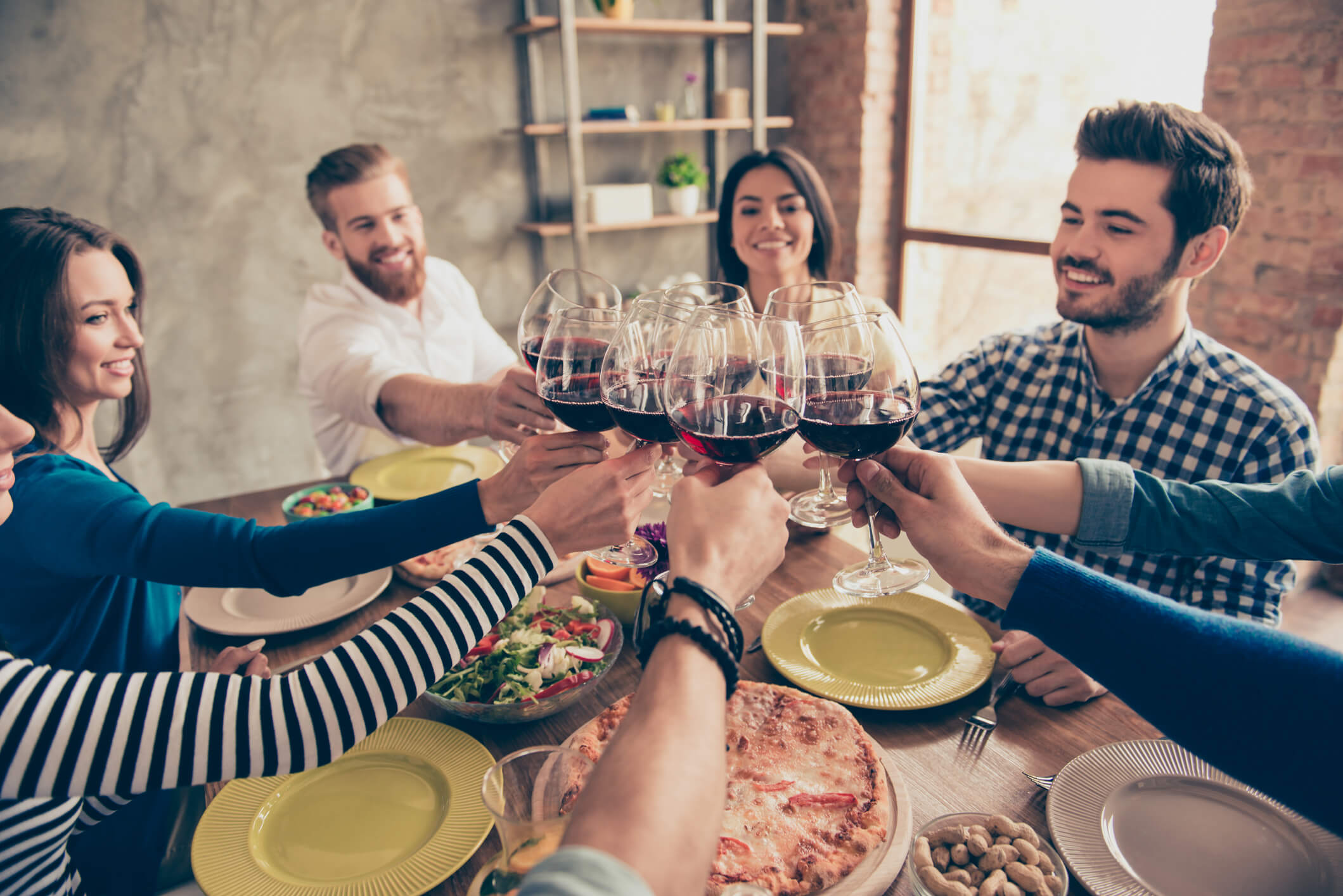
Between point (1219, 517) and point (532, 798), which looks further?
point (1219, 517)

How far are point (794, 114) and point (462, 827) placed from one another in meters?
4.23

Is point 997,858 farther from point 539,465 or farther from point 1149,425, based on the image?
point 1149,425

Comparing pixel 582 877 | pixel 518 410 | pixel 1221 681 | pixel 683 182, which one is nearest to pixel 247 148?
pixel 683 182

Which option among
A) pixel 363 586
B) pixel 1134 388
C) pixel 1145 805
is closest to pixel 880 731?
pixel 1145 805

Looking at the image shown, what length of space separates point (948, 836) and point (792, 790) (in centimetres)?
17

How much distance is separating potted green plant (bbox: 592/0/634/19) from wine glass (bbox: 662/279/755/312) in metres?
2.43

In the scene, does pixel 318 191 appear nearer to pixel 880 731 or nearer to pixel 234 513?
pixel 234 513

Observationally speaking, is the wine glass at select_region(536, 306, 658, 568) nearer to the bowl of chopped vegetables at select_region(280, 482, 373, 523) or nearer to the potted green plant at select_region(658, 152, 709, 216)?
the bowl of chopped vegetables at select_region(280, 482, 373, 523)

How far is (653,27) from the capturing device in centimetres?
353

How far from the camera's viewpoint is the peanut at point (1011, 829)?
774 millimetres

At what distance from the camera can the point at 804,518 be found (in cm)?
122

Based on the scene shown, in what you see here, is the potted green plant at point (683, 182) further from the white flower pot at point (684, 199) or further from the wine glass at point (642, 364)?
the wine glass at point (642, 364)

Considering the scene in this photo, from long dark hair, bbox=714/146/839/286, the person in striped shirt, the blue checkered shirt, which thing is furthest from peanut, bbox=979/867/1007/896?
long dark hair, bbox=714/146/839/286

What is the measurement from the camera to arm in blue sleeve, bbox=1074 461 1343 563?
3.80ft
